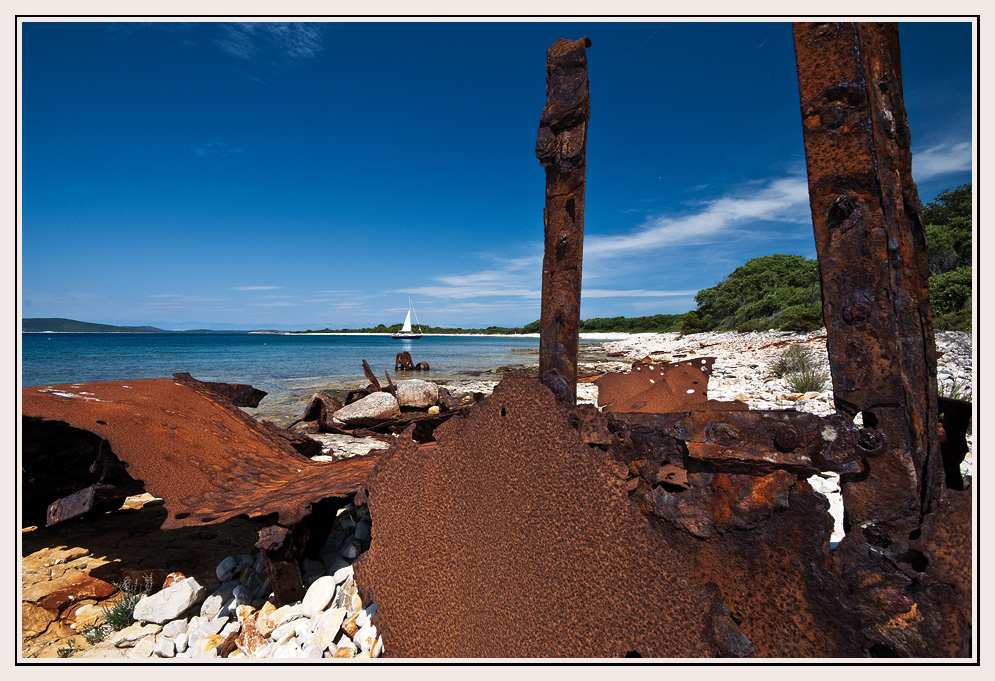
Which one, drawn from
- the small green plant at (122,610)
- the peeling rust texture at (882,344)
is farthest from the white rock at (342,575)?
the peeling rust texture at (882,344)

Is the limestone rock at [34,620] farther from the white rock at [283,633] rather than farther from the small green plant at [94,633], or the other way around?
the white rock at [283,633]

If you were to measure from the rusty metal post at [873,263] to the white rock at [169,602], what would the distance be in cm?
292

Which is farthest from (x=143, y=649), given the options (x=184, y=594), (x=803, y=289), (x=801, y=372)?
(x=803, y=289)

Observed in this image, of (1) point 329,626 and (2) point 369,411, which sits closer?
(1) point 329,626

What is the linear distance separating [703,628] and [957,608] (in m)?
0.64

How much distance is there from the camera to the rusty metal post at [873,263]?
1297 mm

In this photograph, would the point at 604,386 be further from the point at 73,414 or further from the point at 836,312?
the point at 73,414

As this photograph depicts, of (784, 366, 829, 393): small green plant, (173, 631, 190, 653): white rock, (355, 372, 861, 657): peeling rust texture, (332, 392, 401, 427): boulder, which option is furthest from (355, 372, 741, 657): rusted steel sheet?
(784, 366, 829, 393): small green plant

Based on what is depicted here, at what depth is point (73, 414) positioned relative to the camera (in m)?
2.35

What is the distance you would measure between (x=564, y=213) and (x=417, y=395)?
723cm

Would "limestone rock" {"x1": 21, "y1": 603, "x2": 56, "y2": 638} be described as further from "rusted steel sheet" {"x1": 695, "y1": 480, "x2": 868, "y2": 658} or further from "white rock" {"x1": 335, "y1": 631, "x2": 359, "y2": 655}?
"rusted steel sheet" {"x1": 695, "y1": 480, "x2": 868, "y2": 658}

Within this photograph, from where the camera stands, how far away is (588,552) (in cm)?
149

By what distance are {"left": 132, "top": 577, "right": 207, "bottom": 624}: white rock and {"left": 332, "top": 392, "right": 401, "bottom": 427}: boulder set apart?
206 inches

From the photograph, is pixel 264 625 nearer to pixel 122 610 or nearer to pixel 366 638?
pixel 366 638
